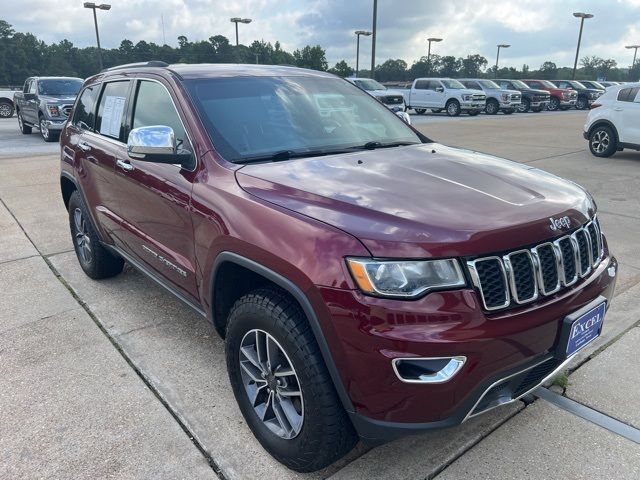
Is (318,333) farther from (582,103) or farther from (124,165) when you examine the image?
(582,103)

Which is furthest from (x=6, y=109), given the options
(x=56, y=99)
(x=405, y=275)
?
(x=405, y=275)

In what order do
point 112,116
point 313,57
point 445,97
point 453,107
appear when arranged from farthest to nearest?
point 313,57
point 445,97
point 453,107
point 112,116

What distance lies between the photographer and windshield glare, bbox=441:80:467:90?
2545 centimetres

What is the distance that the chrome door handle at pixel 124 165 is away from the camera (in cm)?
345

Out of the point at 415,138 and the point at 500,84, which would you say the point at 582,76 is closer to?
the point at 500,84

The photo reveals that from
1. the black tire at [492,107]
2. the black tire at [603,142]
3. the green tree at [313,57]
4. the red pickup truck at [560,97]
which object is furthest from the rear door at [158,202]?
the green tree at [313,57]

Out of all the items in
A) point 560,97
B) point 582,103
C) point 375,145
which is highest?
point 375,145

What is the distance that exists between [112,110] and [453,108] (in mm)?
23591

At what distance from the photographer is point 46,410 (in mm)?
2857

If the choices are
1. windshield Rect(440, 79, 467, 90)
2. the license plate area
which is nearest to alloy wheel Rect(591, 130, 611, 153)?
the license plate area

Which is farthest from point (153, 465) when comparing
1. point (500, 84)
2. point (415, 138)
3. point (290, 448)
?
point (500, 84)

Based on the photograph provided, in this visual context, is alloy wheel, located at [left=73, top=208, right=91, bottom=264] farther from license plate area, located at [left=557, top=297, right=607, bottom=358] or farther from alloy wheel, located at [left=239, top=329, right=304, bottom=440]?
license plate area, located at [left=557, top=297, right=607, bottom=358]

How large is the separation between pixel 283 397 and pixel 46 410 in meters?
1.41

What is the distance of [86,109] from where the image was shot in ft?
14.9
